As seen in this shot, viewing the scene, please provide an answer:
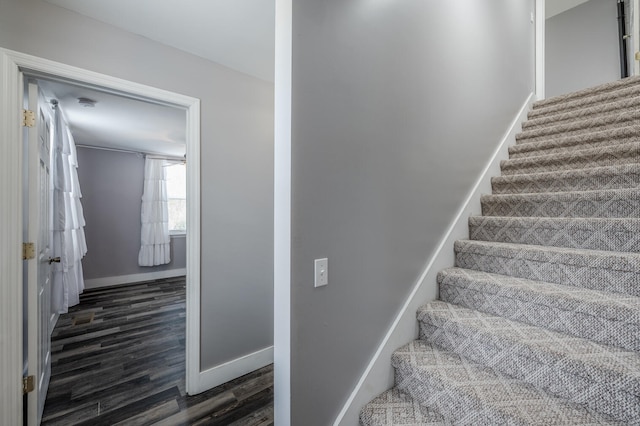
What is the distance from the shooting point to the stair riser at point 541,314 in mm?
1049

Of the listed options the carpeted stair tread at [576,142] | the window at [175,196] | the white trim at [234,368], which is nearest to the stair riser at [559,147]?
the carpeted stair tread at [576,142]

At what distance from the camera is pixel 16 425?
4.92ft

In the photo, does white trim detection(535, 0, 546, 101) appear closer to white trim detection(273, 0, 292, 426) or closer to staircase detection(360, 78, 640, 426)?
staircase detection(360, 78, 640, 426)

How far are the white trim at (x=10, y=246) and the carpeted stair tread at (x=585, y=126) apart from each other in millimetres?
3628

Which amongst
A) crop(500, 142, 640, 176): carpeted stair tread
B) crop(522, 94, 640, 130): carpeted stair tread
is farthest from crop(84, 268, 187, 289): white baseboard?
crop(522, 94, 640, 130): carpeted stair tread

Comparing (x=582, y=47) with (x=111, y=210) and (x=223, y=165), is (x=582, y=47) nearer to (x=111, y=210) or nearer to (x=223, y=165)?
(x=223, y=165)

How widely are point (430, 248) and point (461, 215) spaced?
44 cm

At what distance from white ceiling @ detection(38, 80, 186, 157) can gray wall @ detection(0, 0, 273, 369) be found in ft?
1.20

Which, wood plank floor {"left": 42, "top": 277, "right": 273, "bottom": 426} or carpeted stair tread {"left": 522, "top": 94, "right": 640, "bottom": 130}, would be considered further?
carpeted stair tread {"left": 522, "top": 94, "right": 640, "bottom": 130}

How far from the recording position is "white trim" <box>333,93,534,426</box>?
4.10 feet

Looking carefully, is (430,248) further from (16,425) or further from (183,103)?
(16,425)

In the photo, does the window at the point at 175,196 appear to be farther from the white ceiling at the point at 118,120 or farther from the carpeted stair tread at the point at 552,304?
the carpeted stair tread at the point at 552,304

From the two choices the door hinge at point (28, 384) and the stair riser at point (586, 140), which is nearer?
the door hinge at point (28, 384)

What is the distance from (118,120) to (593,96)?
5.18 m
